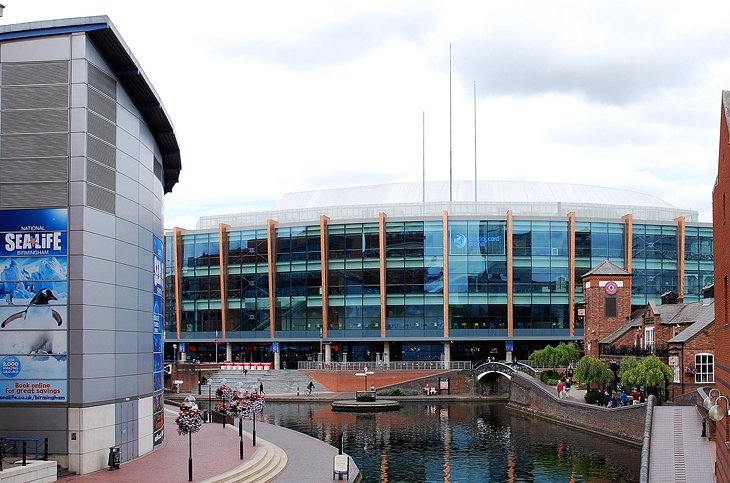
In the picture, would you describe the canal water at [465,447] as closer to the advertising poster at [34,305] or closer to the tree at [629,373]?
the tree at [629,373]

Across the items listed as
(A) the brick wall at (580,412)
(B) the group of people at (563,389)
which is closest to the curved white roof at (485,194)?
(A) the brick wall at (580,412)

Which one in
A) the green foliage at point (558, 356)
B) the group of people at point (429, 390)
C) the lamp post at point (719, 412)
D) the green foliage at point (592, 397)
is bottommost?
the group of people at point (429, 390)

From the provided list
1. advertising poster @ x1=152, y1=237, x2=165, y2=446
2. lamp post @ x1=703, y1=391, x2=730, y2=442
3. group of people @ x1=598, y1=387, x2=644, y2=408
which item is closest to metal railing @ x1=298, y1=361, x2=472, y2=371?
group of people @ x1=598, y1=387, x2=644, y2=408

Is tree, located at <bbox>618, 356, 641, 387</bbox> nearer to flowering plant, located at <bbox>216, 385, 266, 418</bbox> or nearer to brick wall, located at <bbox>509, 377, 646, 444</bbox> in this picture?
brick wall, located at <bbox>509, 377, 646, 444</bbox>

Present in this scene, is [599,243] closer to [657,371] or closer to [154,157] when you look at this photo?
[657,371]

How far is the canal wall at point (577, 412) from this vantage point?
50.3m

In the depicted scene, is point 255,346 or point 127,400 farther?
point 255,346

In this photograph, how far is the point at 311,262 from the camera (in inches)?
3875

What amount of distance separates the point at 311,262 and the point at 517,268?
71.8 feet

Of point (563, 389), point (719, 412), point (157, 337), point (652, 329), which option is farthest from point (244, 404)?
point (652, 329)

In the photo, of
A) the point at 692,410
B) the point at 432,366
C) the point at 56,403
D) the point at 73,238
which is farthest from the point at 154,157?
the point at 432,366

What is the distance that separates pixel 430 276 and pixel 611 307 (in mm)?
23160

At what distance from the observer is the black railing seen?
204 ft

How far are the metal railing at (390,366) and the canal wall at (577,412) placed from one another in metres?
11.8
